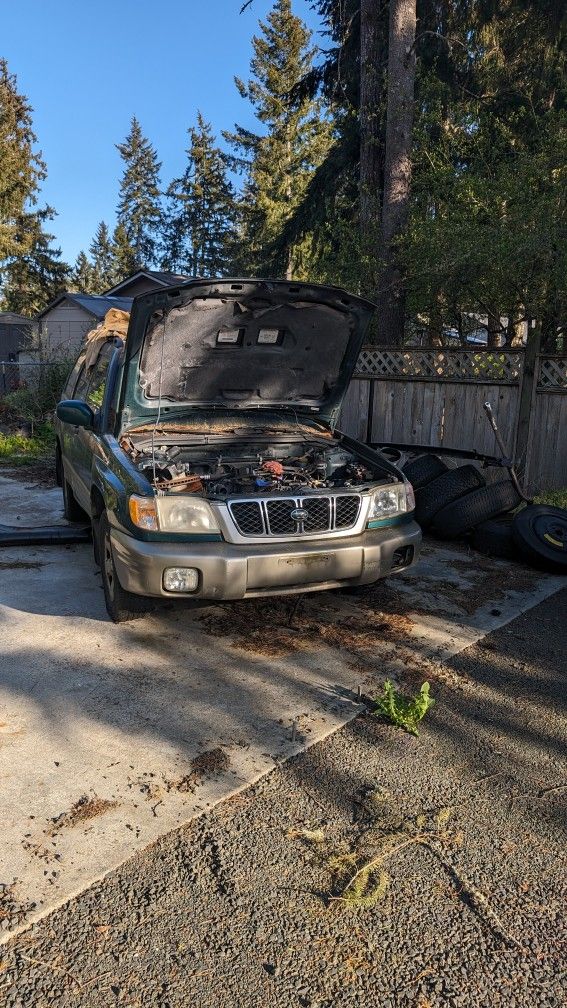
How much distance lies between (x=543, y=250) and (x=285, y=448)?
18.6ft

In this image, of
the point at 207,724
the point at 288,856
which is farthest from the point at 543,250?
the point at 288,856

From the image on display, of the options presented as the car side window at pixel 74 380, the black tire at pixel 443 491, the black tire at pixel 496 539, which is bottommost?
the black tire at pixel 496 539

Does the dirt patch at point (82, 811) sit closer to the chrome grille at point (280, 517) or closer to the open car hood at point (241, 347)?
the chrome grille at point (280, 517)

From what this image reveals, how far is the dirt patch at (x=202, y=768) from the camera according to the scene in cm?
295

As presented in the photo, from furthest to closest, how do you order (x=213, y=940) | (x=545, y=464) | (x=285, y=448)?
(x=545, y=464) < (x=285, y=448) < (x=213, y=940)

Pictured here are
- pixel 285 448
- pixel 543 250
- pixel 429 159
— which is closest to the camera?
pixel 285 448

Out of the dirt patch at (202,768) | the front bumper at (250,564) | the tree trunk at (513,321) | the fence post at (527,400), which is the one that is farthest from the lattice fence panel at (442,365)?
the dirt patch at (202,768)

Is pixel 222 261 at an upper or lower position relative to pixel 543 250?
upper

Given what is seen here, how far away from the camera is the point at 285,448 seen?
541 cm

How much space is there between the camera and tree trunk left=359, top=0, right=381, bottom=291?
13.1 m

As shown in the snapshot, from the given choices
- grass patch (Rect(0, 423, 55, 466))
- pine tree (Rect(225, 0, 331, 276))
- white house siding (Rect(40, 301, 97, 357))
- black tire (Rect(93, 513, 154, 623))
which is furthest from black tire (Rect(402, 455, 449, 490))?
pine tree (Rect(225, 0, 331, 276))

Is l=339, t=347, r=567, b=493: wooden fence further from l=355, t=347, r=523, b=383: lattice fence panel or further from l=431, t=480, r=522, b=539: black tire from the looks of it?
l=431, t=480, r=522, b=539: black tire

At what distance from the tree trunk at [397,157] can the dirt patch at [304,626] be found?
7816 mm

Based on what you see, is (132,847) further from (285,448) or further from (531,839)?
(285,448)
